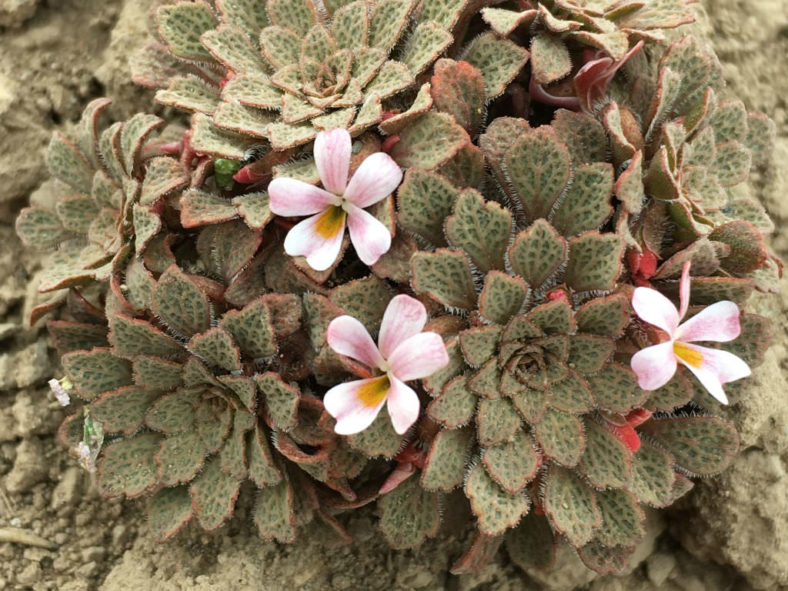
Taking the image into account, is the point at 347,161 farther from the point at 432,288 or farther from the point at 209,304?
the point at 209,304

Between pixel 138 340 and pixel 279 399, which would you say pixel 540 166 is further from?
pixel 138 340

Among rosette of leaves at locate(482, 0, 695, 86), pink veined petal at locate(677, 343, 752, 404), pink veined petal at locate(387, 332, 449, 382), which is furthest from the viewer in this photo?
rosette of leaves at locate(482, 0, 695, 86)

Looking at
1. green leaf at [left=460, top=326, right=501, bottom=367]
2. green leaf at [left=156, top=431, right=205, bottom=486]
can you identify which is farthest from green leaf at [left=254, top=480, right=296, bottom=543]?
green leaf at [left=460, top=326, right=501, bottom=367]

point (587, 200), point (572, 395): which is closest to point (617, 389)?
point (572, 395)

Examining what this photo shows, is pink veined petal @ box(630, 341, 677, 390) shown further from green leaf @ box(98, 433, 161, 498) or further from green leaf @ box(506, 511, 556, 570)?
green leaf @ box(98, 433, 161, 498)

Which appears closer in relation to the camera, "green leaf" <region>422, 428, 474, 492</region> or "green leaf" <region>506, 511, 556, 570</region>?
"green leaf" <region>422, 428, 474, 492</region>
